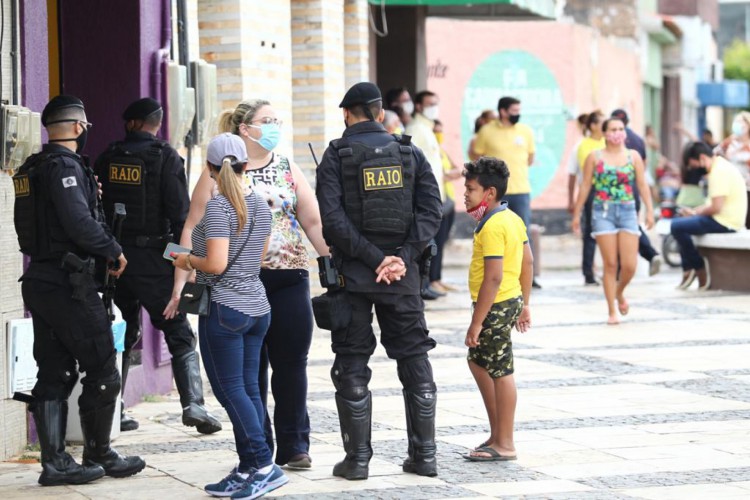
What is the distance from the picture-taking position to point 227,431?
8.80 m

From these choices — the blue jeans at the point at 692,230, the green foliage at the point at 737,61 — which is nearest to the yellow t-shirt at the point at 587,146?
the blue jeans at the point at 692,230

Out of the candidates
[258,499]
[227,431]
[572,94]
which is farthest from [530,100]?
[258,499]

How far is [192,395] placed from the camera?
8625mm

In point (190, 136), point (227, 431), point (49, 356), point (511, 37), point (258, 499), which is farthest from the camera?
point (511, 37)

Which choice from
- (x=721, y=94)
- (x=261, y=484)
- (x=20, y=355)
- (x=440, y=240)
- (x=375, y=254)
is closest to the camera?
(x=261, y=484)

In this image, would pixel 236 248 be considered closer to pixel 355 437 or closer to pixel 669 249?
pixel 355 437

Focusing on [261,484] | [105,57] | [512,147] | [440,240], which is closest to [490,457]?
[261,484]

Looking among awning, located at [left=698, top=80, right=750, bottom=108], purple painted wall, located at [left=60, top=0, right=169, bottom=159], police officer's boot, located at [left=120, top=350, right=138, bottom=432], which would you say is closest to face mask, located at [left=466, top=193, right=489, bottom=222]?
police officer's boot, located at [left=120, top=350, right=138, bottom=432]

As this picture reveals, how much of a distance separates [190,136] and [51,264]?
131 inches

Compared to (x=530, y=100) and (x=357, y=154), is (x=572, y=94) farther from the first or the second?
(x=357, y=154)

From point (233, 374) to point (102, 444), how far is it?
3.27 ft

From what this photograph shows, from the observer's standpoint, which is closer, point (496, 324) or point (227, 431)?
point (496, 324)

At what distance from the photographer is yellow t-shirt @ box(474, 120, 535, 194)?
53.0 feet

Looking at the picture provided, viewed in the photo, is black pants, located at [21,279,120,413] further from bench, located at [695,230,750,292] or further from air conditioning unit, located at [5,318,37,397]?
bench, located at [695,230,750,292]
